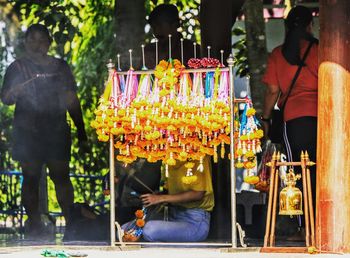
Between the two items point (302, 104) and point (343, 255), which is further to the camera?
point (302, 104)

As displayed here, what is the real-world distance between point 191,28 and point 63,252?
5.68 metres

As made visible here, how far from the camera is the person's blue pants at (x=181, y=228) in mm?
9125

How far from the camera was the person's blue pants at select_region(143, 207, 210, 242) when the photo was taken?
29.9 feet

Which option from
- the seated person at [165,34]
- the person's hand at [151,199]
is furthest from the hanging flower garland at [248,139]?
the seated person at [165,34]

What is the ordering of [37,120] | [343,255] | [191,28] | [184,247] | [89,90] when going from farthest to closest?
[89,90]
[191,28]
[37,120]
[184,247]
[343,255]

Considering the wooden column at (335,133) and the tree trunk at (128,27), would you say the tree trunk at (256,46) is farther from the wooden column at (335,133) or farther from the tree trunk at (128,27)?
the wooden column at (335,133)

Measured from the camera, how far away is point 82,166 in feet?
49.0

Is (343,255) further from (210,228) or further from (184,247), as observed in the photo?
(210,228)

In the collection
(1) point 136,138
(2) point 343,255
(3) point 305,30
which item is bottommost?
(2) point 343,255

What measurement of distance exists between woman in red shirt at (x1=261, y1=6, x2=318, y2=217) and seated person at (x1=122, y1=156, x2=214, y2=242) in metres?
0.72

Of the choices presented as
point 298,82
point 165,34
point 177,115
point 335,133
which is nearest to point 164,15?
point 165,34

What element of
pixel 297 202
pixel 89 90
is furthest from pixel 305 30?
pixel 89 90

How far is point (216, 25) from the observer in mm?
10711

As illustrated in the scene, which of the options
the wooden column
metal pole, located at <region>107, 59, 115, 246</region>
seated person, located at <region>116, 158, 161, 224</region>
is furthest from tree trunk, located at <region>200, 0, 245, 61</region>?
the wooden column
